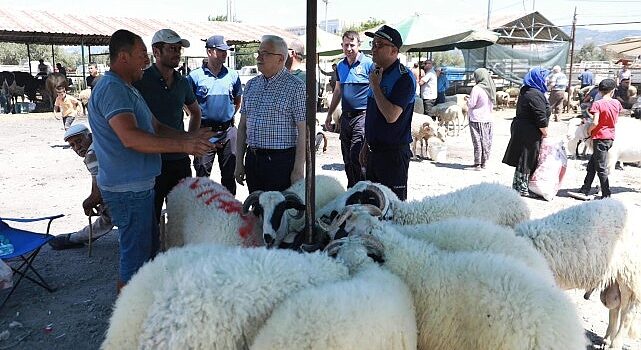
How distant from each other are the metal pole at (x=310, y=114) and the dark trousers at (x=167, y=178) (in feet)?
6.12

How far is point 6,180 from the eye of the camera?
27.3ft

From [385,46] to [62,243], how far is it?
12.2 feet

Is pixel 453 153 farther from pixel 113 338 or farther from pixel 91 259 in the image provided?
pixel 113 338

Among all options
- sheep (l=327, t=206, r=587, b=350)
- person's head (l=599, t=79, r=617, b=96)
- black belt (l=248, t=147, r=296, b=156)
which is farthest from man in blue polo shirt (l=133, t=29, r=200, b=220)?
person's head (l=599, t=79, r=617, b=96)

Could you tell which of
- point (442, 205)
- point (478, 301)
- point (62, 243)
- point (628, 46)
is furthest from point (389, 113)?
point (628, 46)

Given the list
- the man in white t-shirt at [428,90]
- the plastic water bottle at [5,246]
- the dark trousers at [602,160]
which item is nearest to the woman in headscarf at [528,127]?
the dark trousers at [602,160]

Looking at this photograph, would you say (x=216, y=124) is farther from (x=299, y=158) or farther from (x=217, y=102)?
(x=299, y=158)

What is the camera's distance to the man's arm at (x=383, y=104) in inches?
151

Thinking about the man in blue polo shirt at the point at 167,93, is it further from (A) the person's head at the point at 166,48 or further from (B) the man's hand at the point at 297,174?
(B) the man's hand at the point at 297,174

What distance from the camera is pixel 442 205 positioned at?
358 cm

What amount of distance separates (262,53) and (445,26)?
33.3 feet

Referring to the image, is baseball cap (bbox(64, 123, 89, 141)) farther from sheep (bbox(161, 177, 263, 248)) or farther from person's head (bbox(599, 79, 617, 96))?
person's head (bbox(599, 79, 617, 96))

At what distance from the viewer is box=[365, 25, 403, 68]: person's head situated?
3959 millimetres

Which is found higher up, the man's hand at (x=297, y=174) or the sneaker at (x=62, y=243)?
the man's hand at (x=297, y=174)
